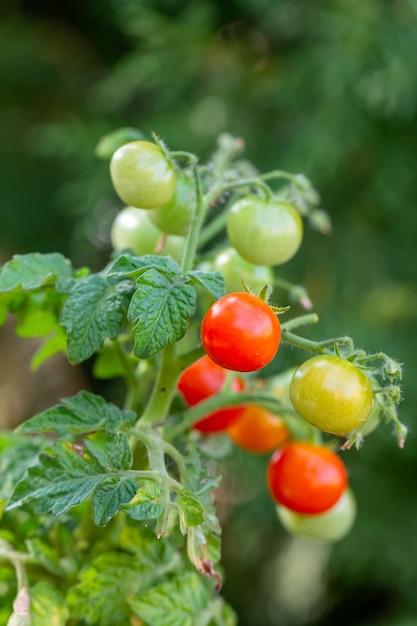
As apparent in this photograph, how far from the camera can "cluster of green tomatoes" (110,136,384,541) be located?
0.30 metres

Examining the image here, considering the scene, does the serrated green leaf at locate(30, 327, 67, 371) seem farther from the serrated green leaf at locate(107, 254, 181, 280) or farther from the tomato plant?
the serrated green leaf at locate(107, 254, 181, 280)

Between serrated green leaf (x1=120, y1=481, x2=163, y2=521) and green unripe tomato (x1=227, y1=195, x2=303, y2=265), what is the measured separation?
0.44ft

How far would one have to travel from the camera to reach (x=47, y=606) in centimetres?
36

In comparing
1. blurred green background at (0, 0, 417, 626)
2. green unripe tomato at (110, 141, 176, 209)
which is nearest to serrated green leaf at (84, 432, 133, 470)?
green unripe tomato at (110, 141, 176, 209)

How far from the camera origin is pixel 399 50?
1.33 m

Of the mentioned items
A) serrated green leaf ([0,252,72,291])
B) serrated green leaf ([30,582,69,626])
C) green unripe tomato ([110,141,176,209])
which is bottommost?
serrated green leaf ([30,582,69,626])

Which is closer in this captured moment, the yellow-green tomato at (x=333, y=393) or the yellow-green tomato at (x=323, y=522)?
the yellow-green tomato at (x=333, y=393)

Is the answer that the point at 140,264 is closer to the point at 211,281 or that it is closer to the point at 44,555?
the point at 211,281

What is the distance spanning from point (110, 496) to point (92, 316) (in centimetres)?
8

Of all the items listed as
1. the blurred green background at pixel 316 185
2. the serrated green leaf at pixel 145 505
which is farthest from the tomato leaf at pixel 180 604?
the blurred green background at pixel 316 185

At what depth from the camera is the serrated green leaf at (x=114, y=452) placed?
0.32 m

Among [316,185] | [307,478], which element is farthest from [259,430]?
[316,185]

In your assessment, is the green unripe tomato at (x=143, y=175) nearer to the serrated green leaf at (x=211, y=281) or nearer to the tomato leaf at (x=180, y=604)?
the serrated green leaf at (x=211, y=281)

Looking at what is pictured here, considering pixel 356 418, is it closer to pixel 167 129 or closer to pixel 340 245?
pixel 340 245
